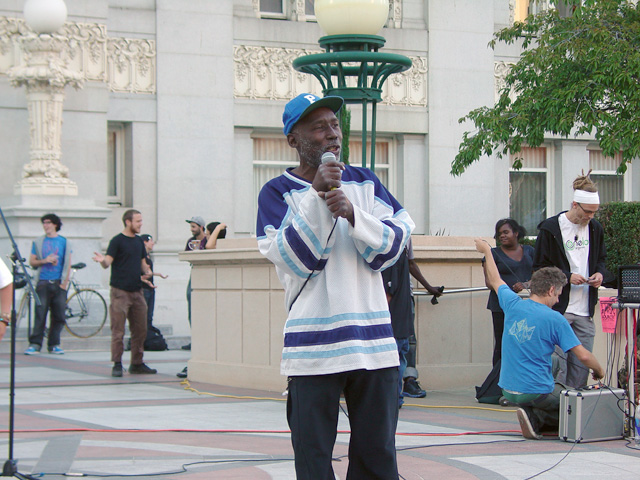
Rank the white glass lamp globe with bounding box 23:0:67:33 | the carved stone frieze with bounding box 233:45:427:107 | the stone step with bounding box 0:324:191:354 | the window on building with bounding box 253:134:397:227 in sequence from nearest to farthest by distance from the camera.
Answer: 1. the stone step with bounding box 0:324:191:354
2. the white glass lamp globe with bounding box 23:0:67:33
3. the carved stone frieze with bounding box 233:45:427:107
4. the window on building with bounding box 253:134:397:227

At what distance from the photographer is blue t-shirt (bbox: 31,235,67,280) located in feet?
49.5

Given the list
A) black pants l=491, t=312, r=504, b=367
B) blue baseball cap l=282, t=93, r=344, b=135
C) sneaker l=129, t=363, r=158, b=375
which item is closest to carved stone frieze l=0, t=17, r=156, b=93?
sneaker l=129, t=363, r=158, b=375

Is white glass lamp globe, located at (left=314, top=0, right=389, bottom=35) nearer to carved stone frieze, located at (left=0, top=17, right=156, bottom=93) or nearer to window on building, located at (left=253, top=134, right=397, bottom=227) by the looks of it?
carved stone frieze, located at (left=0, top=17, right=156, bottom=93)

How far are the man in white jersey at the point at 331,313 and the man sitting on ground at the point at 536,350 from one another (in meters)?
3.79

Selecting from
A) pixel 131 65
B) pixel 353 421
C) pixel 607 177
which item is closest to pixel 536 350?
pixel 353 421

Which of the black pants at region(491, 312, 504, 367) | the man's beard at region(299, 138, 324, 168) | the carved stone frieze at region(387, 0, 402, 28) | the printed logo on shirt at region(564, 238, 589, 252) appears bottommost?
the black pants at region(491, 312, 504, 367)

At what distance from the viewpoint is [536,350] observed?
7793 millimetres

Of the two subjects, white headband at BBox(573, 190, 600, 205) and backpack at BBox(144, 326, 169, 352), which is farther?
backpack at BBox(144, 326, 169, 352)

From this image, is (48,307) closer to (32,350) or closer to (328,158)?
(32,350)

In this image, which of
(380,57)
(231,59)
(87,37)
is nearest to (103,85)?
(87,37)

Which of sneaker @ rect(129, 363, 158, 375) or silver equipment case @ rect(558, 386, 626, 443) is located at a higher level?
silver equipment case @ rect(558, 386, 626, 443)

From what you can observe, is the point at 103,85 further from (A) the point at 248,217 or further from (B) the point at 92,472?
(B) the point at 92,472

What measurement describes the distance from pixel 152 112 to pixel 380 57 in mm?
10684

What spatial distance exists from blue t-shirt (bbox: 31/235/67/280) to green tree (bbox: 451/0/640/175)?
665 cm
